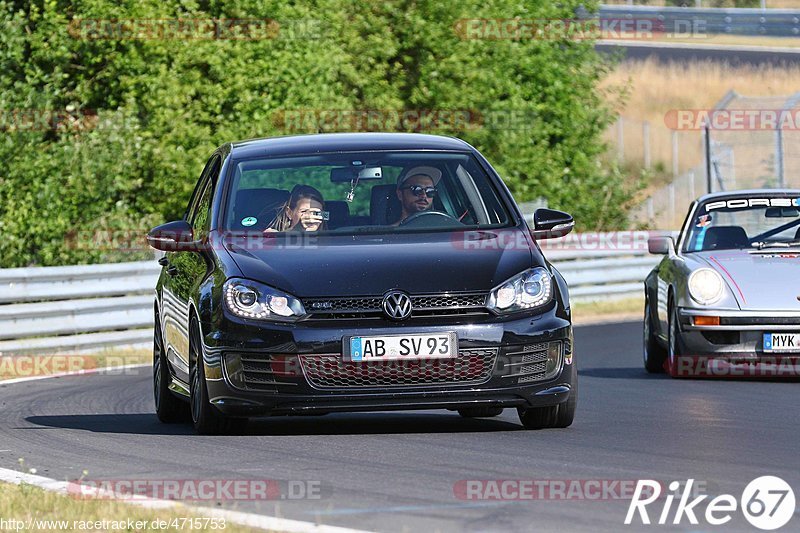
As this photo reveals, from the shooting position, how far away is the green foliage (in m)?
23.5

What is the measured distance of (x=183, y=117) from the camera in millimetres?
25031

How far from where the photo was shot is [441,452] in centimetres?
809

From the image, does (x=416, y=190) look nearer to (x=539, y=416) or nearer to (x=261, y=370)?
(x=539, y=416)

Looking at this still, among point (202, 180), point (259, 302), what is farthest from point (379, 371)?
point (202, 180)

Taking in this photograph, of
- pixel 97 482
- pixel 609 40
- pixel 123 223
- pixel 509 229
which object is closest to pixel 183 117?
pixel 123 223

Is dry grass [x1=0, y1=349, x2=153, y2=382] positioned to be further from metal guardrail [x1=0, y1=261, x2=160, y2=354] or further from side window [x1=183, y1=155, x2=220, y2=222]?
side window [x1=183, y1=155, x2=220, y2=222]

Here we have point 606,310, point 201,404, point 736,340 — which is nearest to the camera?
point 201,404

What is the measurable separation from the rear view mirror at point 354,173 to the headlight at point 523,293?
127 cm

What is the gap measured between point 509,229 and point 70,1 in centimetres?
1732

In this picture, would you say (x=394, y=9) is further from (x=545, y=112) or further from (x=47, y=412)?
(x=47, y=412)

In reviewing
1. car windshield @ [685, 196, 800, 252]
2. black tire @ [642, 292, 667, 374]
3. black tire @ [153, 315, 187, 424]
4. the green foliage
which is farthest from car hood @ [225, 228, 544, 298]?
the green foliage

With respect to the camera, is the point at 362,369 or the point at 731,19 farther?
the point at 731,19

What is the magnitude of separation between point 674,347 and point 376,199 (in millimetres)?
4271

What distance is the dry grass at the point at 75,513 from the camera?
6.05 meters
